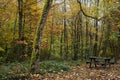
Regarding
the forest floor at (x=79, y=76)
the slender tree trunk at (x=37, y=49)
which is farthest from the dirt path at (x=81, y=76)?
the slender tree trunk at (x=37, y=49)

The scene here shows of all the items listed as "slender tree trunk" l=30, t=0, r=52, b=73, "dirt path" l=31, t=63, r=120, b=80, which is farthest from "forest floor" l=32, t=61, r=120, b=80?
"slender tree trunk" l=30, t=0, r=52, b=73

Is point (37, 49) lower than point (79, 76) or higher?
higher

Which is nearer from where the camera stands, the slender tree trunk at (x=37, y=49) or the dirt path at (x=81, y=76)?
the dirt path at (x=81, y=76)

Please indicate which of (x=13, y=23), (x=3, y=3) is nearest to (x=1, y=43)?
(x=13, y=23)

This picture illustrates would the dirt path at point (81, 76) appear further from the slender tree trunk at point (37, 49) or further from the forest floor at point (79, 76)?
the slender tree trunk at point (37, 49)

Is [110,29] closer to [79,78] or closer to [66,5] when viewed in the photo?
[66,5]

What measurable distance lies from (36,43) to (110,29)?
1819cm

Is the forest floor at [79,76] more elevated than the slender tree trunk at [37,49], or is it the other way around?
the slender tree trunk at [37,49]

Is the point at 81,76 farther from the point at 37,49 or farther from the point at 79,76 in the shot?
the point at 37,49

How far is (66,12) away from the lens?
111ft

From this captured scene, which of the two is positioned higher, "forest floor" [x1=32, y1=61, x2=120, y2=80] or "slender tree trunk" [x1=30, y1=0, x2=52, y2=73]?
"slender tree trunk" [x1=30, y1=0, x2=52, y2=73]

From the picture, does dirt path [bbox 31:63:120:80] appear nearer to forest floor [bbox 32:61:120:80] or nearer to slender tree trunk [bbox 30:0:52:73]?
forest floor [bbox 32:61:120:80]

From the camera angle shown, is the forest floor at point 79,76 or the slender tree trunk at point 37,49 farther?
the slender tree trunk at point 37,49

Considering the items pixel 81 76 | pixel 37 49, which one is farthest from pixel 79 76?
pixel 37 49
